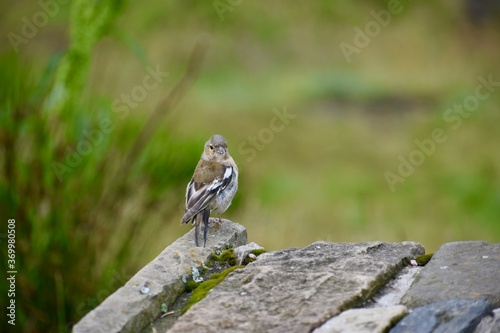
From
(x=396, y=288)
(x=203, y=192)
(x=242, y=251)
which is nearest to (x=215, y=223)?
(x=203, y=192)

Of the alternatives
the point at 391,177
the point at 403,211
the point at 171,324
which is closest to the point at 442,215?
the point at 403,211

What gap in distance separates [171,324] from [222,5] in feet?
35.1

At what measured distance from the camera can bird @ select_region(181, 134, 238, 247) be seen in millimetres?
4020

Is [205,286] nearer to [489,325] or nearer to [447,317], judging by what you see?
[447,317]

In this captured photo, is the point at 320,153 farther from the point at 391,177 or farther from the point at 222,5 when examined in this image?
the point at 222,5

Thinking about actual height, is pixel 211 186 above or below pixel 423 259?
above

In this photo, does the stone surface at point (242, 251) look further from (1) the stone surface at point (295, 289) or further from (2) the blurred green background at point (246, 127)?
(2) the blurred green background at point (246, 127)

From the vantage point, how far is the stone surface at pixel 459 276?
→ 3.15 m

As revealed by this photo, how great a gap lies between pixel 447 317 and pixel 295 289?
55 cm

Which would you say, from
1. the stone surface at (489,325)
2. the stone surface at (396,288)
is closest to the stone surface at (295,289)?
the stone surface at (396,288)

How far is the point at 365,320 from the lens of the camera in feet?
9.64

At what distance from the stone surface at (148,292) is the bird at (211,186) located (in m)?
0.14

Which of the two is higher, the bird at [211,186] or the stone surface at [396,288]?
the bird at [211,186]

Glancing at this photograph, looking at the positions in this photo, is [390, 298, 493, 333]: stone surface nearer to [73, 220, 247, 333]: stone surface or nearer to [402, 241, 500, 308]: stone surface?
[402, 241, 500, 308]: stone surface
